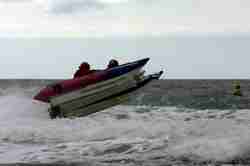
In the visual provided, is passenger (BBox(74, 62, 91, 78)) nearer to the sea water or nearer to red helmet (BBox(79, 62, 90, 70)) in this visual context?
red helmet (BBox(79, 62, 90, 70))

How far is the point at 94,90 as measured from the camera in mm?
17156

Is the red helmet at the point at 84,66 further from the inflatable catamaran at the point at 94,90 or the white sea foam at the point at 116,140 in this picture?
the white sea foam at the point at 116,140

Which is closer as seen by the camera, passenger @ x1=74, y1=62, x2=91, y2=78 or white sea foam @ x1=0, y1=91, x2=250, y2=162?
white sea foam @ x1=0, y1=91, x2=250, y2=162

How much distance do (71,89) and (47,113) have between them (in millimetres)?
1338

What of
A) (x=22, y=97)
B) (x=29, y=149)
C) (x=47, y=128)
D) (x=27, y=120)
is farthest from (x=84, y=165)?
(x=22, y=97)

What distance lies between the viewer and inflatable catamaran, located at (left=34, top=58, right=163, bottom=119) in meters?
16.9

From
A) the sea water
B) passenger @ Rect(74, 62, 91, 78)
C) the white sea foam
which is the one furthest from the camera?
passenger @ Rect(74, 62, 91, 78)

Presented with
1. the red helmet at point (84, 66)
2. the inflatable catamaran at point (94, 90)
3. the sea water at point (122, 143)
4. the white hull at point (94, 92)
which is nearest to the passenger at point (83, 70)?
the red helmet at point (84, 66)

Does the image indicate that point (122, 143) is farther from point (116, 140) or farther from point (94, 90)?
point (94, 90)

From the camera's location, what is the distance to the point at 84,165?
338 inches

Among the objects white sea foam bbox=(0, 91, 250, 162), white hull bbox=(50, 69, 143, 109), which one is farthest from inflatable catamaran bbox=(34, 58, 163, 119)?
white sea foam bbox=(0, 91, 250, 162)

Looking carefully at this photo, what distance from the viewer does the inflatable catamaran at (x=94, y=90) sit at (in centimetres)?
1686

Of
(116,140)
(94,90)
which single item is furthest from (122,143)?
(94,90)

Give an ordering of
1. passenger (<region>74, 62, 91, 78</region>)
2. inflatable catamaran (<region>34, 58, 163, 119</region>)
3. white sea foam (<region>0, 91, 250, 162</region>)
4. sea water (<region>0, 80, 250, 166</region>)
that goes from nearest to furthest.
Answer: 1. sea water (<region>0, 80, 250, 166</region>)
2. white sea foam (<region>0, 91, 250, 162</region>)
3. inflatable catamaran (<region>34, 58, 163, 119</region>)
4. passenger (<region>74, 62, 91, 78</region>)
